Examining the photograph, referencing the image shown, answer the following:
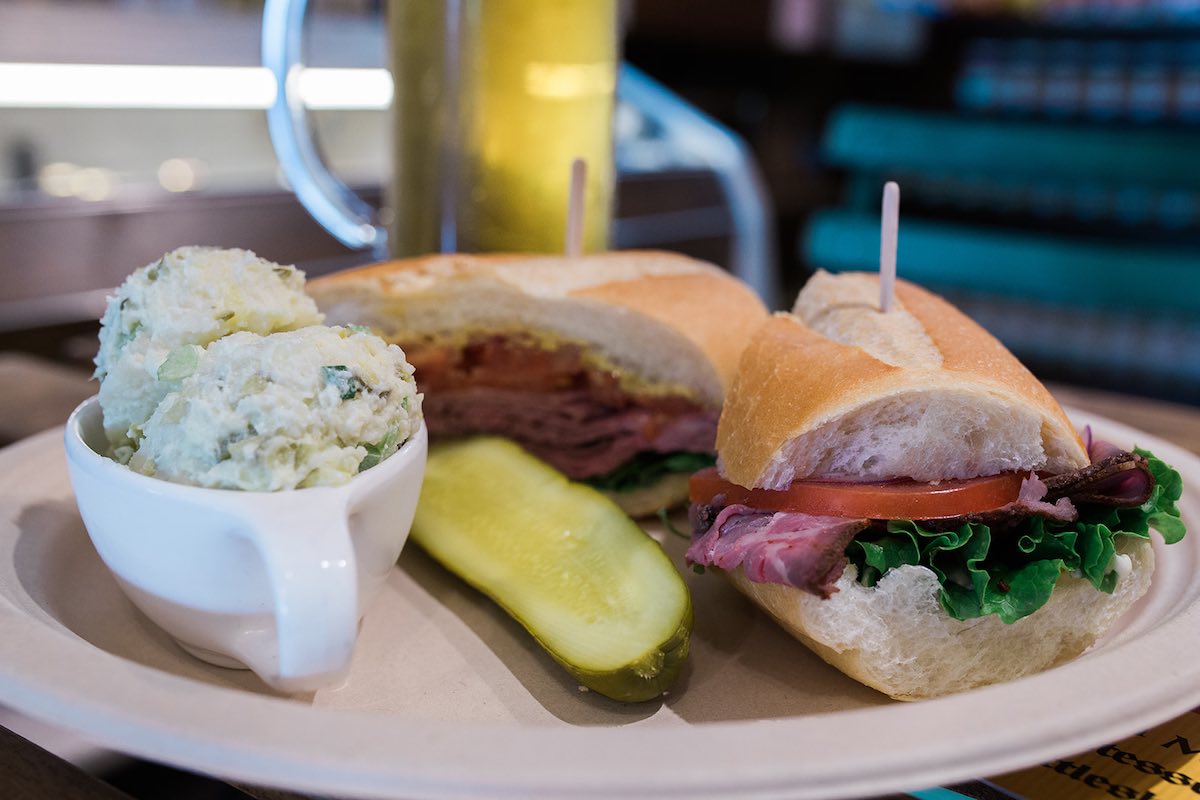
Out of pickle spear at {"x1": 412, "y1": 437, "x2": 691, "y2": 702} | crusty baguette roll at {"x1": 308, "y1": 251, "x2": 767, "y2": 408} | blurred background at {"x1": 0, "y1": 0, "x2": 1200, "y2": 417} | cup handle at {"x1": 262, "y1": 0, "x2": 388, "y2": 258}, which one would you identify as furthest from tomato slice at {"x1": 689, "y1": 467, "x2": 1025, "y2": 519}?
blurred background at {"x1": 0, "y1": 0, "x2": 1200, "y2": 417}

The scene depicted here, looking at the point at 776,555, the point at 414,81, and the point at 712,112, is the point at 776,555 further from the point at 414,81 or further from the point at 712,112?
the point at 712,112

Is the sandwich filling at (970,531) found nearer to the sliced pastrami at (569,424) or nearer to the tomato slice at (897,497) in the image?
the tomato slice at (897,497)

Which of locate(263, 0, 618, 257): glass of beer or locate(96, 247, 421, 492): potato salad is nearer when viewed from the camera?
locate(96, 247, 421, 492): potato salad

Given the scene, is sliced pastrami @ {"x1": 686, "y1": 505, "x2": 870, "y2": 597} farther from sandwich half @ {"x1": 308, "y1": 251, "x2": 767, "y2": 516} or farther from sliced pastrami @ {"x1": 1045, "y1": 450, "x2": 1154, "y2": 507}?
sandwich half @ {"x1": 308, "y1": 251, "x2": 767, "y2": 516}

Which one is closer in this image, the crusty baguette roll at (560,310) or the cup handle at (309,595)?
the cup handle at (309,595)

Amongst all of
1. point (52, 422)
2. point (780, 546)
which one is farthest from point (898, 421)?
point (52, 422)

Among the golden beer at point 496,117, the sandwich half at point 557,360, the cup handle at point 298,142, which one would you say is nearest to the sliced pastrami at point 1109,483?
the sandwich half at point 557,360
